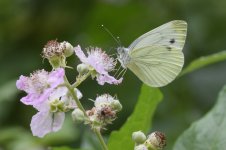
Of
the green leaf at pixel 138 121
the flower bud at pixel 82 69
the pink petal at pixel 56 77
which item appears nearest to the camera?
the pink petal at pixel 56 77

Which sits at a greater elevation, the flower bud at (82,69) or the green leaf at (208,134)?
the flower bud at (82,69)

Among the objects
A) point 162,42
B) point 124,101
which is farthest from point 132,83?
point 162,42

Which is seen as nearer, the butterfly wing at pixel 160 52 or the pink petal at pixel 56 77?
the pink petal at pixel 56 77

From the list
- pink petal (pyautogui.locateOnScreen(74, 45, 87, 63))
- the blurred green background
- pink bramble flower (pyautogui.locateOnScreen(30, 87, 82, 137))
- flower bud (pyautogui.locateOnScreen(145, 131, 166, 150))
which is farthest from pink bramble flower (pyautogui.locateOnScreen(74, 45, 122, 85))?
the blurred green background

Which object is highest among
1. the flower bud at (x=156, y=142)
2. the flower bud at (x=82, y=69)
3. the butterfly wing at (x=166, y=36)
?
the flower bud at (x=82, y=69)

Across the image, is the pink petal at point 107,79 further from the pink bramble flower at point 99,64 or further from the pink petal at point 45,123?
→ the pink petal at point 45,123

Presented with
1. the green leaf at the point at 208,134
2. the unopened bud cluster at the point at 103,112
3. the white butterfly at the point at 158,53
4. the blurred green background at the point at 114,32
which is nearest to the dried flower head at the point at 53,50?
the unopened bud cluster at the point at 103,112

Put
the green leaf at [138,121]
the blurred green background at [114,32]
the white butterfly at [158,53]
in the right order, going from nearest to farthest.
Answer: the green leaf at [138,121], the white butterfly at [158,53], the blurred green background at [114,32]
